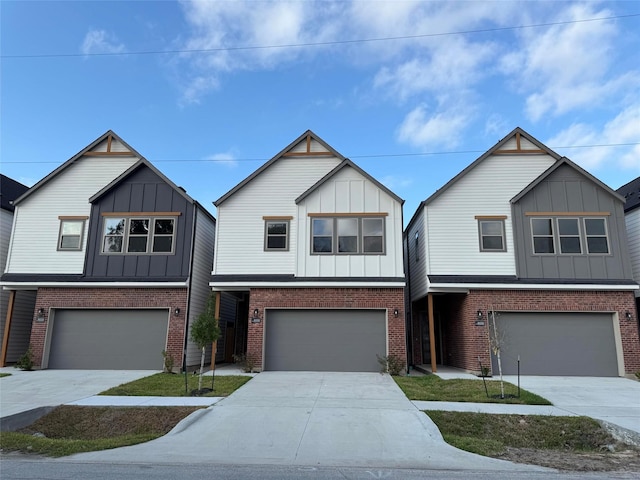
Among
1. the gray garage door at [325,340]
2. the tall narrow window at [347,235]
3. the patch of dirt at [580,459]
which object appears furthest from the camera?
the tall narrow window at [347,235]

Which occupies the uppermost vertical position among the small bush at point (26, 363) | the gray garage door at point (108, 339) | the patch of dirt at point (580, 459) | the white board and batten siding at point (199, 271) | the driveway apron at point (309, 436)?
the white board and batten siding at point (199, 271)

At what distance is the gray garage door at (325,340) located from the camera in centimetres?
1533

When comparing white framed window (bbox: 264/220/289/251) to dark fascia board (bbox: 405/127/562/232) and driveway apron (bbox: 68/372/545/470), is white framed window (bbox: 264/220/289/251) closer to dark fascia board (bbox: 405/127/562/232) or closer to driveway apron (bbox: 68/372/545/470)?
dark fascia board (bbox: 405/127/562/232)

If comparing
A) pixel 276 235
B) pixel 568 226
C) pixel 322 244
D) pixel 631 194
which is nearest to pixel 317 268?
pixel 322 244

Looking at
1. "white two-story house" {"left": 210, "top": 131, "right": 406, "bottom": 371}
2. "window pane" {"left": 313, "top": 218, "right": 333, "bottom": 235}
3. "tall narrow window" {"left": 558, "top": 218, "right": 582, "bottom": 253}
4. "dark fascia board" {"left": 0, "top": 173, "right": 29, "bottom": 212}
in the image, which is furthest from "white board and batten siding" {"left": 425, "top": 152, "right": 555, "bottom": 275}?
"dark fascia board" {"left": 0, "top": 173, "right": 29, "bottom": 212}

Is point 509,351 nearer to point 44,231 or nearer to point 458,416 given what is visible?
point 458,416

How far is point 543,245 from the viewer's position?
15.6m

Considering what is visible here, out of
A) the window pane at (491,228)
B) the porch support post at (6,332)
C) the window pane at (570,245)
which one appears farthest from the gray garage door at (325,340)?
the porch support post at (6,332)

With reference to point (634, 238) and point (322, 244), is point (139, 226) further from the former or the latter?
point (634, 238)

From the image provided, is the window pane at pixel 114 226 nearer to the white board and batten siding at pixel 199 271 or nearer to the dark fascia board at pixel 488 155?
the white board and batten siding at pixel 199 271

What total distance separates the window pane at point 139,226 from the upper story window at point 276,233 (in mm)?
4464

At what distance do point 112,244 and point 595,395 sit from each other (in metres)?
16.1

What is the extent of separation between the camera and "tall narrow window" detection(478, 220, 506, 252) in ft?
51.6

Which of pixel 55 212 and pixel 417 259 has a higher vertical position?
pixel 55 212
